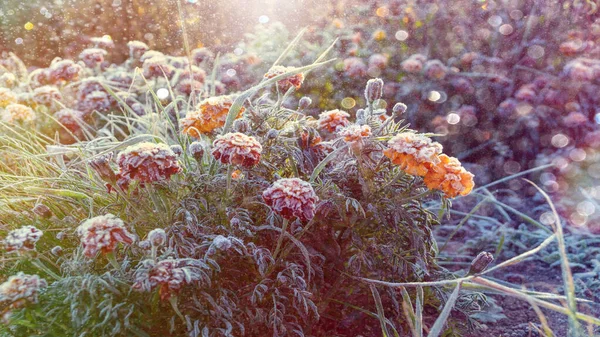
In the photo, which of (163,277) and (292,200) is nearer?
(163,277)

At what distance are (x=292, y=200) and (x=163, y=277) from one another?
0.40 meters

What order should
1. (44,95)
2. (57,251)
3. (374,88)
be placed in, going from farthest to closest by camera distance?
(44,95) → (374,88) → (57,251)

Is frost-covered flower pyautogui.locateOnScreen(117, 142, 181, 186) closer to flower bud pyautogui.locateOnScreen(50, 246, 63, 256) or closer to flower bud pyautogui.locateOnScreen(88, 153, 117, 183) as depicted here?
flower bud pyautogui.locateOnScreen(88, 153, 117, 183)

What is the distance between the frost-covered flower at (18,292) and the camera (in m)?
1.37

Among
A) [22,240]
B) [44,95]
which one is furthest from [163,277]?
[44,95]

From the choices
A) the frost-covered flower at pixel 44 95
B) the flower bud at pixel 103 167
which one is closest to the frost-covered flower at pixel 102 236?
the flower bud at pixel 103 167

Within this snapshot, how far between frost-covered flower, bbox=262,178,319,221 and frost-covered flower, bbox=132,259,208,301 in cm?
29

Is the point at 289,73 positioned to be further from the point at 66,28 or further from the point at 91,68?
the point at 66,28

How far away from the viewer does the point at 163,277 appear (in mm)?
1359

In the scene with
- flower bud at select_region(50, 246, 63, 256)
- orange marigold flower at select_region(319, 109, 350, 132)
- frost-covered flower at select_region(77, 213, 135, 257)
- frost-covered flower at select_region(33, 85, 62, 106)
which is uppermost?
frost-covered flower at select_region(77, 213, 135, 257)

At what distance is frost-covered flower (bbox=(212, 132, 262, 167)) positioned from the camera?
1539mm

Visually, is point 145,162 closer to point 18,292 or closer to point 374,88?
point 18,292

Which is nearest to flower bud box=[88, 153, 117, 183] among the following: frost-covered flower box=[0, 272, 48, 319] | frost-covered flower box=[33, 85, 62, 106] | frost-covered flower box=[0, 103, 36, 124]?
frost-covered flower box=[0, 272, 48, 319]

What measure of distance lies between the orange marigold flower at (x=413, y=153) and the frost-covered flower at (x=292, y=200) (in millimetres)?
292
